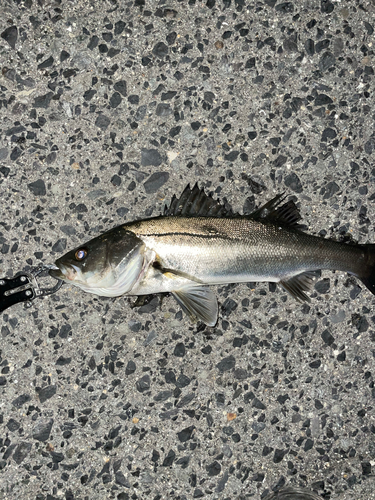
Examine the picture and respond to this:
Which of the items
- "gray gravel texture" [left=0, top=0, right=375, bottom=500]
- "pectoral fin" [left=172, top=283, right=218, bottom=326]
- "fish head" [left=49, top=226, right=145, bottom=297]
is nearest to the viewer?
"fish head" [left=49, top=226, right=145, bottom=297]

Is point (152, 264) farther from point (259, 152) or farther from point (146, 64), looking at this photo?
point (146, 64)

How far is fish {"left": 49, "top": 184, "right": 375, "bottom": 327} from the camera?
2.68 meters

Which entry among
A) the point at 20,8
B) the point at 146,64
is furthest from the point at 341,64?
the point at 20,8

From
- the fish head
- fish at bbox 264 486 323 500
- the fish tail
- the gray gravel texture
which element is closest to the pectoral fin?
the gray gravel texture

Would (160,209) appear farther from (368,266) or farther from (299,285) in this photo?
(368,266)

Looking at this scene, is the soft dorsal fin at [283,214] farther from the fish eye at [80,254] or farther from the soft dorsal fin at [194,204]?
the fish eye at [80,254]

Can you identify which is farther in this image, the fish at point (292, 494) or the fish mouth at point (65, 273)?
the fish at point (292, 494)

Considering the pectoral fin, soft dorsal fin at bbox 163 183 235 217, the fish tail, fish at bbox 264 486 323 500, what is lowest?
fish at bbox 264 486 323 500

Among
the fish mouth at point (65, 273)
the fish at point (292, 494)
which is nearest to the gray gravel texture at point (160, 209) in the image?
the fish at point (292, 494)

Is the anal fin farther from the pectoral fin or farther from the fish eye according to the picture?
the fish eye

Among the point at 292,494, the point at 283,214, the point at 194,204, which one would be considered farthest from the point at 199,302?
the point at 292,494

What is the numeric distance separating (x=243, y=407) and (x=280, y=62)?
8.48ft

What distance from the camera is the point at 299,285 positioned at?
9.52 feet

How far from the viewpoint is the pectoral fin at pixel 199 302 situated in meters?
2.80
